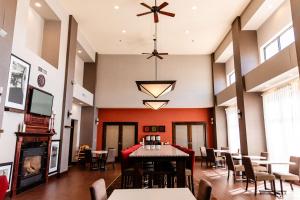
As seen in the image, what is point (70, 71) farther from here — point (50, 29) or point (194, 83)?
point (194, 83)

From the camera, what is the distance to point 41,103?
615cm

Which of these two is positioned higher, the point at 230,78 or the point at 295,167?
the point at 230,78

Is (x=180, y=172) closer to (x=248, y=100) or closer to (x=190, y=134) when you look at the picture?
(x=248, y=100)

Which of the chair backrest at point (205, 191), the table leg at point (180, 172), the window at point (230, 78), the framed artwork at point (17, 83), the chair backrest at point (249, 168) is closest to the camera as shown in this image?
the chair backrest at point (205, 191)

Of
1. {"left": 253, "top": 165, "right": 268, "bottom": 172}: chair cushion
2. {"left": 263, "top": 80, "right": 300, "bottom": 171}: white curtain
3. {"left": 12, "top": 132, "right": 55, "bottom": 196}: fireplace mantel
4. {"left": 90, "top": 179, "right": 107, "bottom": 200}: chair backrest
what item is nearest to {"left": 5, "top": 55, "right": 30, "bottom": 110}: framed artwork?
{"left": 12, "top": 132, "right": 55, "bottom": 196}: fireplace mantel

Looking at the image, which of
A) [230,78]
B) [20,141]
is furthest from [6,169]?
[230,78]

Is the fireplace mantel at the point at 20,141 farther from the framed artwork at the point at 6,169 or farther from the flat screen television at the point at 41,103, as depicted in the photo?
the flat screen television at the point at 41,103

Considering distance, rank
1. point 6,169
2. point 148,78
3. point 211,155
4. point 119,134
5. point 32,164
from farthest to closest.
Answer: point 119,134, point 148,78, point 211,155, point 32,164, point 6,169

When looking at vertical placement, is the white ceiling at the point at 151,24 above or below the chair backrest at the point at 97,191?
above

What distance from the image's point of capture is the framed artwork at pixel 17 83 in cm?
489

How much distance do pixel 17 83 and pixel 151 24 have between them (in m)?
5.73

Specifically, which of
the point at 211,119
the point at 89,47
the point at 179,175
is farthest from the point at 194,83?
the point at 179,175

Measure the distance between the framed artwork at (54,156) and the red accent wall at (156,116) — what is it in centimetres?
523

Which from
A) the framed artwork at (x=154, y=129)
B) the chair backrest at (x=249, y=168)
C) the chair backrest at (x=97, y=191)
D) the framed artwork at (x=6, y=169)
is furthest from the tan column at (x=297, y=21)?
the framed artwork at (x=154, y=129)
